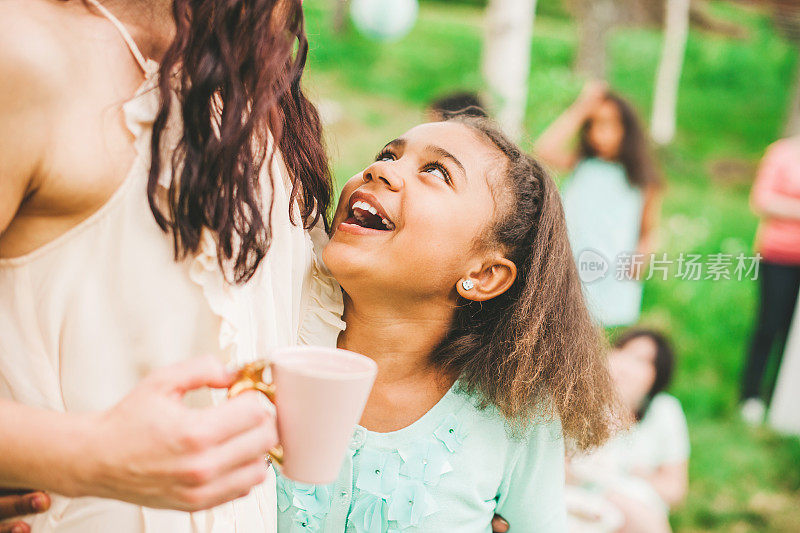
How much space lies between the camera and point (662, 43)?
754 centimetres

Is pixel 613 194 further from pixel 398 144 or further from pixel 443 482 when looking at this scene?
pixel 443 482

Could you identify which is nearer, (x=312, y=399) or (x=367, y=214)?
(x=312, y=399)

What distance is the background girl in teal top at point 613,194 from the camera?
13.5 ft

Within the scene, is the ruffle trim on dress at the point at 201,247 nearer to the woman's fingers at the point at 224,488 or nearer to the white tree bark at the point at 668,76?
the woman's fingers at the point at 224,488

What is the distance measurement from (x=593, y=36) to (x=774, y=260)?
303 centimetres

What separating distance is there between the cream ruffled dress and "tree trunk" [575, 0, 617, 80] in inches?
244

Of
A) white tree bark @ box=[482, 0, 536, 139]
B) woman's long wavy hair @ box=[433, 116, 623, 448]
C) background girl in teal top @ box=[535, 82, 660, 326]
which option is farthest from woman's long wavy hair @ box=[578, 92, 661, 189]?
woman's long wavy hair @ box=[433, 116, 623, 448]

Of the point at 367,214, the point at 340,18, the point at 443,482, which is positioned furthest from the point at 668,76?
the point at 443,482

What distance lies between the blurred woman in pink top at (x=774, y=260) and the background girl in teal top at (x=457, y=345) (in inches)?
135

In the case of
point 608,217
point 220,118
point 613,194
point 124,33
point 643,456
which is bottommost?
point 643,456

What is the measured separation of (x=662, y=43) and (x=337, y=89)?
3378mm

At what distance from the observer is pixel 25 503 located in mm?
901

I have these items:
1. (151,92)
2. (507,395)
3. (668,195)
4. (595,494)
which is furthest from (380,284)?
(668,195)

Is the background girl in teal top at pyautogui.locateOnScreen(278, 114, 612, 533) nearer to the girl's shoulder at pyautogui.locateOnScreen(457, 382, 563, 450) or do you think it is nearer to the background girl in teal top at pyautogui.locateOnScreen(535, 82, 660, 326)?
the girl's shoulder at pyautogui.locateOnScreen(457, 382, 563, 450)
